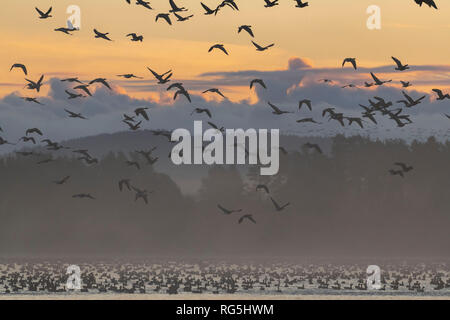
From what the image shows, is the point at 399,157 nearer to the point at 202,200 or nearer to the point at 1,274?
the point at 202,200

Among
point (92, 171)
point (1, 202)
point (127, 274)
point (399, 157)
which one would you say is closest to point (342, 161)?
point (399, 157)

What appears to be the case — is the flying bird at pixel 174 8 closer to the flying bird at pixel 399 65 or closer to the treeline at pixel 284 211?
the flying bird at pixel 399 65

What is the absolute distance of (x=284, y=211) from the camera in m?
164

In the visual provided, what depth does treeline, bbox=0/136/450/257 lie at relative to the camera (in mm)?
159250

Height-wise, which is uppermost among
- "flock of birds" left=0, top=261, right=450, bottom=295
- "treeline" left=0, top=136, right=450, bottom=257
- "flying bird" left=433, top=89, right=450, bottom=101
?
"treeline" left=0, top=136, right=450, bottom=257

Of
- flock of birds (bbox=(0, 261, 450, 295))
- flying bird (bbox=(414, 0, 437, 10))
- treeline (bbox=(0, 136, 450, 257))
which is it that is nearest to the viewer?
flying bird (bbox=(414, 0, 437, 10))

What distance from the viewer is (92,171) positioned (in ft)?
571

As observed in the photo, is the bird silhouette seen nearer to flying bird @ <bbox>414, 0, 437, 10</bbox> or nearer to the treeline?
flying bird @ <bbox>414, 0, 437, 10</bbox>

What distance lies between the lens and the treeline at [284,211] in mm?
159250

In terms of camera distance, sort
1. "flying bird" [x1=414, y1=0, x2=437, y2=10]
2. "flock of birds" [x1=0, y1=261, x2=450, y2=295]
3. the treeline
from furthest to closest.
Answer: the treeline → "flock of birds" [x1=0, y1=261, x2=450, y2=295] → "flying bird" [x1=414, y1=0, x2=437, y2=10]

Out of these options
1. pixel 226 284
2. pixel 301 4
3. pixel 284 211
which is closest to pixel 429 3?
pixel 301 4

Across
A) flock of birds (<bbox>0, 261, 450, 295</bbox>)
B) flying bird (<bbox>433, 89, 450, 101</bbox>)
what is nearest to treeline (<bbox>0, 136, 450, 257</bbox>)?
flock of birds (<bbox>0, 261, 450, 295</bbox>)
